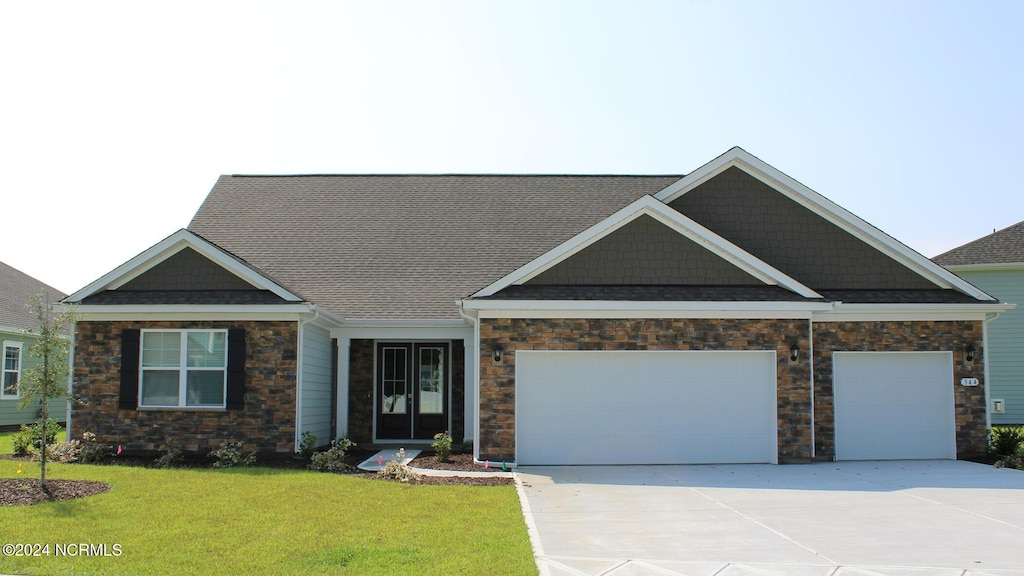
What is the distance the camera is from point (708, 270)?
14.9m

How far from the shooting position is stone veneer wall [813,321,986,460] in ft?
50.1

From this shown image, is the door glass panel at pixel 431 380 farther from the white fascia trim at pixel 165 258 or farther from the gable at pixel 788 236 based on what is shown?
the gable at pixel 788 236

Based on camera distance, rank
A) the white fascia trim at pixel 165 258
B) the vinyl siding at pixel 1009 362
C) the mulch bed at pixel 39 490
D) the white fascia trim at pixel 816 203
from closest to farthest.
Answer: the mulch bed at pixel 39 490, the white fascia trim at pixel 165 258, the white fascia trim at pixel 816 203, the vinyl siding at pixel 1009 362

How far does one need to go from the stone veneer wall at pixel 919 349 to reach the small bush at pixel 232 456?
386 inches

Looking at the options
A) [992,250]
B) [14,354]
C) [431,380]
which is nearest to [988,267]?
[992,250]

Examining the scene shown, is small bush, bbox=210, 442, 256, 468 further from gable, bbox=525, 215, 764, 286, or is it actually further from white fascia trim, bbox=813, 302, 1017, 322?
white fascia trim, bbox=813, 302, 1017, 322

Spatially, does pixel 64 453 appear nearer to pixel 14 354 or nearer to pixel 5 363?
pixel 5 363

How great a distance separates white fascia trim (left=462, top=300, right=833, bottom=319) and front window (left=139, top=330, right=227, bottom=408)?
457cm

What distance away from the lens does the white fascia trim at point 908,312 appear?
15336mm

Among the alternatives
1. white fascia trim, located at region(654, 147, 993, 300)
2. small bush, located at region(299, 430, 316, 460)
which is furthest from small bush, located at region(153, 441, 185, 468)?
white fascia trim, located at region(654, 147, 993, 300)

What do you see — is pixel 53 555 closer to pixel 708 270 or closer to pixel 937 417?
pixel 708 270

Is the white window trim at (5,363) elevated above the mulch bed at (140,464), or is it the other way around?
the white window trim at (5,363)

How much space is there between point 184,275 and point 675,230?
880 cm

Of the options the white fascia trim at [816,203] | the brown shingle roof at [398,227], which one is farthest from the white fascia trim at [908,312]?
the brown shingle roof at [398,227]
